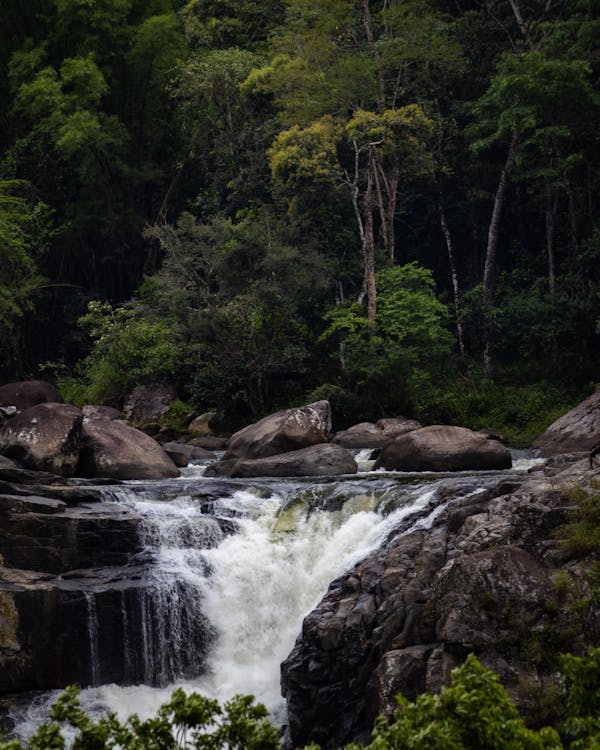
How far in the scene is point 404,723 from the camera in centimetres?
420

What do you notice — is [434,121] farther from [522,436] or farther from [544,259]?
[522,436]

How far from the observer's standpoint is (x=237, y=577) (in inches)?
522

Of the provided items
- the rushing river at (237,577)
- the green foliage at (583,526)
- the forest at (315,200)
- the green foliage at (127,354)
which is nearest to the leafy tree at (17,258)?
the forest at (315,200)

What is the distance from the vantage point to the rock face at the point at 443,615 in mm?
8805

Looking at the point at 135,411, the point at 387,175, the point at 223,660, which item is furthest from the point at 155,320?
the point at 223,660

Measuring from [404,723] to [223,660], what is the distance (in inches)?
348

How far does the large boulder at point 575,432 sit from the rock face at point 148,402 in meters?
13.0

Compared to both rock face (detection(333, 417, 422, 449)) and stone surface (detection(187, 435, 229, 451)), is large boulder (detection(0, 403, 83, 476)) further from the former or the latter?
rock face (detection(333, 417, 422, 449))

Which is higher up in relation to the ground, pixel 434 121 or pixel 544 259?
pixel 434 121

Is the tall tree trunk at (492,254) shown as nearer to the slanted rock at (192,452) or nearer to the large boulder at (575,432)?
the large boulder at (575,432)

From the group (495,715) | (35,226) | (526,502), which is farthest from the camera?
(35,226)

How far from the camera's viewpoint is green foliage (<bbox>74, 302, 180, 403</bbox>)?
1118 inches

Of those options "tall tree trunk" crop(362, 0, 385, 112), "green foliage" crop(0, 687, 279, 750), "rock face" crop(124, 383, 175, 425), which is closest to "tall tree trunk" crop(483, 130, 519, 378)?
"tall tree trunk" crop(362, 0, 385, 112)

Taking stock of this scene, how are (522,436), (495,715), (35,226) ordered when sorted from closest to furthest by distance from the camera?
1. (495,715)
2. (522,436)
3. (35,226)
